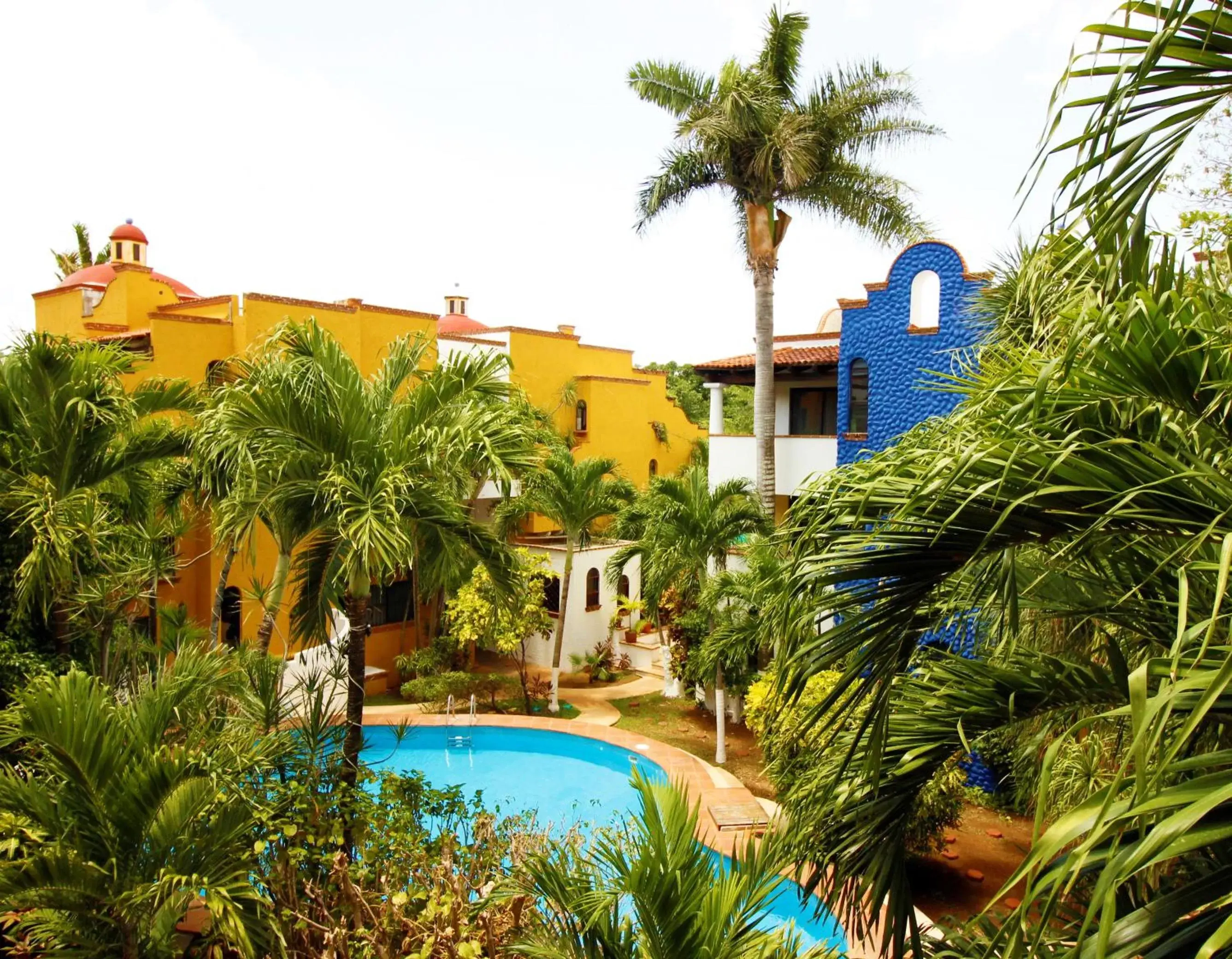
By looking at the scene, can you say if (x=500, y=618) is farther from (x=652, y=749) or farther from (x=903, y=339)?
(x=903, y=339)

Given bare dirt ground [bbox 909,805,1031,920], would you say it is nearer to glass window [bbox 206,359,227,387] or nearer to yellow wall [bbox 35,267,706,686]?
yellow wall [bbox 35,267,706,686]

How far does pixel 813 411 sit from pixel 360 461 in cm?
1317

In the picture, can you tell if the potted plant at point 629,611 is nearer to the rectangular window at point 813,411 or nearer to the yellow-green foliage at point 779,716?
the rectangular window at point 813,411

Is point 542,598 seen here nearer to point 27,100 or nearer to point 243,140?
point 243,140

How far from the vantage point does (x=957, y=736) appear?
10.8 feet

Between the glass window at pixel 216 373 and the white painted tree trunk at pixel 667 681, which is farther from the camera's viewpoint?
the white painted tree trunk at pixel 667 681

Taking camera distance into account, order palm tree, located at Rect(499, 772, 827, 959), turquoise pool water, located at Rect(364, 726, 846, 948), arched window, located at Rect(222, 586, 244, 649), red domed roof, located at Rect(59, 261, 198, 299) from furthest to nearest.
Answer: red domed roof, located at Rect(59, 261, 198, 299) → arched window, located at Rect(222, 586, 244, 649) → turquoise pool water, located at Rect(364, 726, 846, 948) → palm tree, located at Rect(499, 772, 827, 959)

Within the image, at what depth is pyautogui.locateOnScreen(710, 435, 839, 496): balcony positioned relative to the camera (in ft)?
54.2

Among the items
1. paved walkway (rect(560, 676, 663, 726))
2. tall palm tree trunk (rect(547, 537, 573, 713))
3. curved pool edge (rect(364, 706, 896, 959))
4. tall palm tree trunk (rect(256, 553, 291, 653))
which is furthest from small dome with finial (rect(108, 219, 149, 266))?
tall palm tree trunk (rect(256, 553, 291, 653))

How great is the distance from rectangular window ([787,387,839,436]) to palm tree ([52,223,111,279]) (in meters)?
26.5

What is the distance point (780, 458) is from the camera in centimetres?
1711

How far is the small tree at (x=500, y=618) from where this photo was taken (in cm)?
1677

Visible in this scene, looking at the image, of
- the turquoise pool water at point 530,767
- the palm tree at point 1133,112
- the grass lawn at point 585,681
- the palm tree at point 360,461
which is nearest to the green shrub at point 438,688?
the turquoise pool water at point 530,767

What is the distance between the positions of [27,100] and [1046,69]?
1213cm
